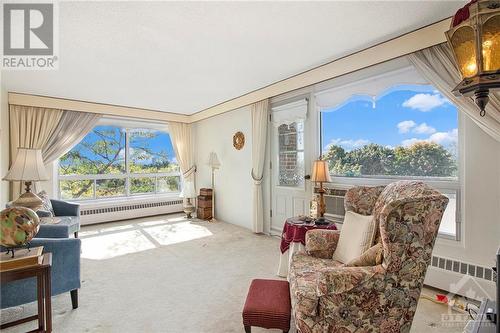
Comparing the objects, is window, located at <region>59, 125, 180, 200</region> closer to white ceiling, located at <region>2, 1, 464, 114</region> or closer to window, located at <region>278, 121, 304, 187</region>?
white ceiling, located at <region>2, 1, 464, 114</region>

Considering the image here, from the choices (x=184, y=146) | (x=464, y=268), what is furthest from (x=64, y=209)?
(x=464, y=268)

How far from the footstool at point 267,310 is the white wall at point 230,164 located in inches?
121

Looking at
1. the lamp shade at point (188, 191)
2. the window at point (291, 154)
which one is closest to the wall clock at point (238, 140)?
the window at point (291, 154)

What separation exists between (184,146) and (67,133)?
2459mm

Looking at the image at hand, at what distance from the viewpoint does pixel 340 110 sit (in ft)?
11.3

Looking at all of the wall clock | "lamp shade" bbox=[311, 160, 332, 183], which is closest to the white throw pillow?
"lamp shade" bbox=[311, 160, 332, 183]

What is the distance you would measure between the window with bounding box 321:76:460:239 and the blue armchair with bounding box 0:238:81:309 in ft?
10.2

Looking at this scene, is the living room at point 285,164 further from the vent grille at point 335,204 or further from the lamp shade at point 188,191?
the lamp shade at point 188,191

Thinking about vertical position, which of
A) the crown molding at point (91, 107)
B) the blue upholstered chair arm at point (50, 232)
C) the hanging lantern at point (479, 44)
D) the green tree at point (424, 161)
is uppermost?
the crown molding at point (91, 107)

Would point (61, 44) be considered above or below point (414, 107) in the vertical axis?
above

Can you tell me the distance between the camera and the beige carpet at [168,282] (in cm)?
200

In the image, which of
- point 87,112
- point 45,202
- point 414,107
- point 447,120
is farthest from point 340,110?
point 87,112

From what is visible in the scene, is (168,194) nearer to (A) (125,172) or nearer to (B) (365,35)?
(A) (125,172)

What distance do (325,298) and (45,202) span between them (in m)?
4.07
